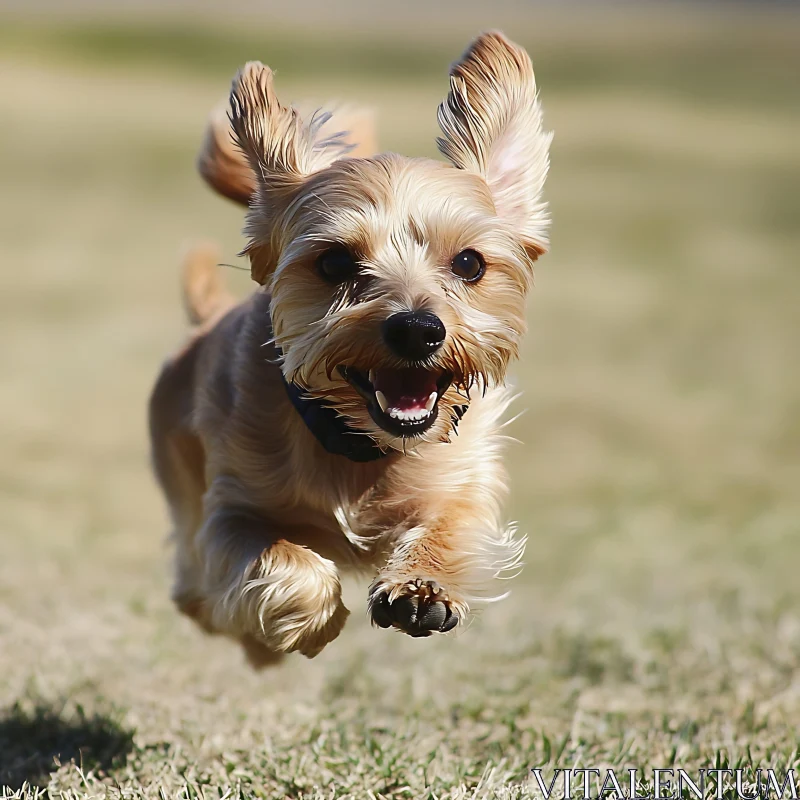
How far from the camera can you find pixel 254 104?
3205mm

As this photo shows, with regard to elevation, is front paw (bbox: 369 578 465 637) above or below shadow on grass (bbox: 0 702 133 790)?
above

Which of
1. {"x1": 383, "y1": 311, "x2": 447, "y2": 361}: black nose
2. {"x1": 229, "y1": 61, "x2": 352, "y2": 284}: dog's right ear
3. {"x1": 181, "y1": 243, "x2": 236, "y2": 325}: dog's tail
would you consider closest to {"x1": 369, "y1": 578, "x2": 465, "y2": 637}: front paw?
{"x1": 383, "y1": 311, "x2": 447, "y2": 361}: black nose

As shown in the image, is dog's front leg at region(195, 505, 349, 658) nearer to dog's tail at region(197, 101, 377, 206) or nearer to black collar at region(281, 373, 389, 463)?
black collar at region(281, 373, 389, 463)

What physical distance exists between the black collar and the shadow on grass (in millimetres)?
1309

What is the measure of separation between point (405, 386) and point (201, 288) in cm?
205

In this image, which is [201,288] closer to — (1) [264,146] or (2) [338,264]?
(1) [264,146]

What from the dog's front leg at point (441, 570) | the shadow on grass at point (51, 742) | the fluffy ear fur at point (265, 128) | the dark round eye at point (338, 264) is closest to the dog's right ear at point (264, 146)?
the fluffy ear fur at point (265, 128)

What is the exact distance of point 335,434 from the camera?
3.17 m

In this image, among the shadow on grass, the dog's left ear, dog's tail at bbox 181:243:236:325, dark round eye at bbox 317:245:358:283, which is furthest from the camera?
dog's tail at bbox 181:243:236:325

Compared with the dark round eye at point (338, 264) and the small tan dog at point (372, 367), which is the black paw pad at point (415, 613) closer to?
the small tan dog at point (372, 367)

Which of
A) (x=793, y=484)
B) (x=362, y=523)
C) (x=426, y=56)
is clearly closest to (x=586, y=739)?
(x=362, y=523)

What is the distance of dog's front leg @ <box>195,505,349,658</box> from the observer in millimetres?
3068

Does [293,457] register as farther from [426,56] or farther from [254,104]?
[426,56]

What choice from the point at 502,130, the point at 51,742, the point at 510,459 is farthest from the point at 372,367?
the point at 510,459
